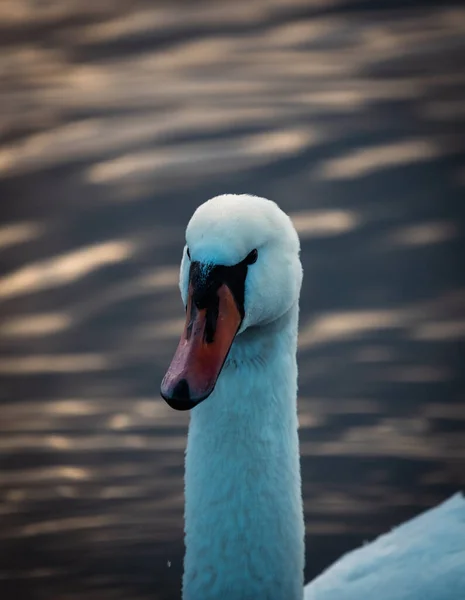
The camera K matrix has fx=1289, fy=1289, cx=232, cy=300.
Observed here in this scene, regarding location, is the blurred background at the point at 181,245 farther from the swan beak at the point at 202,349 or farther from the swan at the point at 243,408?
the swan beak at the point at 202,349

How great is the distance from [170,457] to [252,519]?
220cm

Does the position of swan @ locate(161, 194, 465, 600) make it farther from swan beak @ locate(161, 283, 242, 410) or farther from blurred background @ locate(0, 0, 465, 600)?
blurred background @ locate(0, 0, 465, 600)

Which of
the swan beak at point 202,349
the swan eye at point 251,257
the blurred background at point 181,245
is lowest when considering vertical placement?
the swan beak at point 202,349

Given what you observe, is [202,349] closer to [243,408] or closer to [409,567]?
[243,408]

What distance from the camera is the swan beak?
122 inches

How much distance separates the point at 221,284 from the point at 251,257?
141 millimetres

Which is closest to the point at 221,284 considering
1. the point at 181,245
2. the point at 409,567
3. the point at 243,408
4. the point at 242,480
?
the point at 243,408

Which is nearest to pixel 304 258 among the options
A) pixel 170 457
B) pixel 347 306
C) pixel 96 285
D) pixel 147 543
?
pixel 347 306

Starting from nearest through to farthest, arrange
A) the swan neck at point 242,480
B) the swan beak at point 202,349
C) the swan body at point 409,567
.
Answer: the swan beak at point 202,349 → the swan neck at point 242,480 → the swan body at point 409,567

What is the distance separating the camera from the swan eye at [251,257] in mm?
3334

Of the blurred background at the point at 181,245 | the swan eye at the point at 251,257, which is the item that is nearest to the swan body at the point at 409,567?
the blurred background at the point at 181,245

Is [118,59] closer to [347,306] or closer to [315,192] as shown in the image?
[315,192]

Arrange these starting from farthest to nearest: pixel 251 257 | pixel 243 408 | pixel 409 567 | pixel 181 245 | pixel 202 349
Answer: pixel 181 245 → pixel 409 567 → pixel 243 408 → pixel 251 257 → pixel 202 349

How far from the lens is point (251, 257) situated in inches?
132
